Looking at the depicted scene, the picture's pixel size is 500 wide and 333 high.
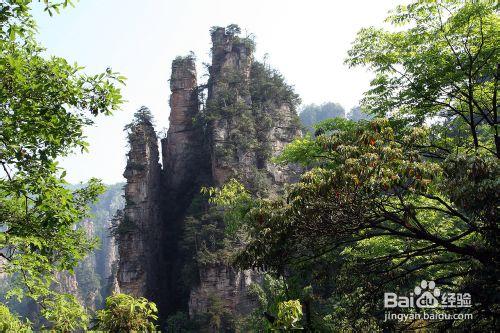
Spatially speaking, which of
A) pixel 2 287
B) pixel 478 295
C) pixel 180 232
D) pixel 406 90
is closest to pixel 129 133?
pixel 180 232

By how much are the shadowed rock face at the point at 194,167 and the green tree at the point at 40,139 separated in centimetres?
2612

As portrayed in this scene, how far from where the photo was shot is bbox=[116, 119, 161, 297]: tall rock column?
36656 millimetres

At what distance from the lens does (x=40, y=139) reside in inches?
267

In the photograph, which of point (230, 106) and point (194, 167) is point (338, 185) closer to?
point (230, 106)

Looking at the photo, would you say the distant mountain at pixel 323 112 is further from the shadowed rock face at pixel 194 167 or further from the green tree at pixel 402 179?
the green tree at pixel 402 179

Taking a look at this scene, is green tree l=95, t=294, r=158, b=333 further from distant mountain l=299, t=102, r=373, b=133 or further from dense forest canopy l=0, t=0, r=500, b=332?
distant mountain l=299, t=102, r=373, b=133

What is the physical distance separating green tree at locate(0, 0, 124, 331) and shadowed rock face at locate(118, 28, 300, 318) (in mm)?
26123

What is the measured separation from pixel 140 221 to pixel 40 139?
3341cm

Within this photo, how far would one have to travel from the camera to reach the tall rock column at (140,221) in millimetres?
36656

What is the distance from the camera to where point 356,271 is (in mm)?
8055

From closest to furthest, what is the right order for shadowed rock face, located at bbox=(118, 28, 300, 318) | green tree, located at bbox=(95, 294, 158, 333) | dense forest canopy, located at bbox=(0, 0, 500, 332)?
1. green tree, located at bbox=(95, 294, 158, 333)
2. dense forest canopy, located at bbox=(0, 0, 500, 332)
3. shadowed rock face, located at bbox=(118, 28, 300, 318)

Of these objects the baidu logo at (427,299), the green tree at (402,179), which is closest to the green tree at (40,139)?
the green tree at (402,179)

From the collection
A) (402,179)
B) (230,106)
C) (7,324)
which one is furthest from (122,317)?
(230,106)

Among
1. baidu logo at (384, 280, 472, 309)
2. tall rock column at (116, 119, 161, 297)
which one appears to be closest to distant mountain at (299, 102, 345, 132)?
tall rock column at (116, 119, 161, 297)
